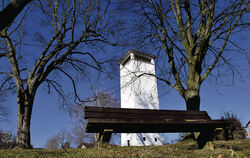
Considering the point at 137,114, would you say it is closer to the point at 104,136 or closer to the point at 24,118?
the point at 104,136

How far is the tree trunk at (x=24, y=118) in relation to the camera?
6805mm

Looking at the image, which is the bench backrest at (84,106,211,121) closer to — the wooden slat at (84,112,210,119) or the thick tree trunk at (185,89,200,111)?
Answer: the wooden slat at (84,112,210,119)

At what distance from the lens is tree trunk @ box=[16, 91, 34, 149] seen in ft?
22.3

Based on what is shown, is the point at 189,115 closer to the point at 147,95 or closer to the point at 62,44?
the point at 62,44

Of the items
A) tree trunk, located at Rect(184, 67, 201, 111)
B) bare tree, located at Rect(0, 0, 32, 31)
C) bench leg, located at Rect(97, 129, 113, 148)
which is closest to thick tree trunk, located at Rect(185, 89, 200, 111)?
tree trunk, located at Rect(184, 67, 201, 111)

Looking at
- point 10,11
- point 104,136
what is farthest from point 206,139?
point 10,11

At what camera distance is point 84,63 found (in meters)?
9.65

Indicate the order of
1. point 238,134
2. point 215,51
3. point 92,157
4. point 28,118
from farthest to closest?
1. point 238,134
2. point 215,51
3. point 28,118
4. point 92,157

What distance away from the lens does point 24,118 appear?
718 cm

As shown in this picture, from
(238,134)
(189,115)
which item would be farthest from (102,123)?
(238,134)

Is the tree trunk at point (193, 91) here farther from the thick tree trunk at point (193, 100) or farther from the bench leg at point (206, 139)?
the bench leg at point (206, 139)

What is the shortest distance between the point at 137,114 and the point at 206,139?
5.79ft

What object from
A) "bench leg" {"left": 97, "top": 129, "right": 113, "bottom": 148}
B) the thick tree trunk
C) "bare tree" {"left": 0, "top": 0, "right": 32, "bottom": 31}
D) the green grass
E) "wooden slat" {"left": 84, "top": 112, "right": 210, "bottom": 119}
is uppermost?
Result: "bare tree" {"left": 0, "top": 0, "right": 32, "bottom": 31}

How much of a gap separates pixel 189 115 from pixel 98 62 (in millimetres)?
6336
